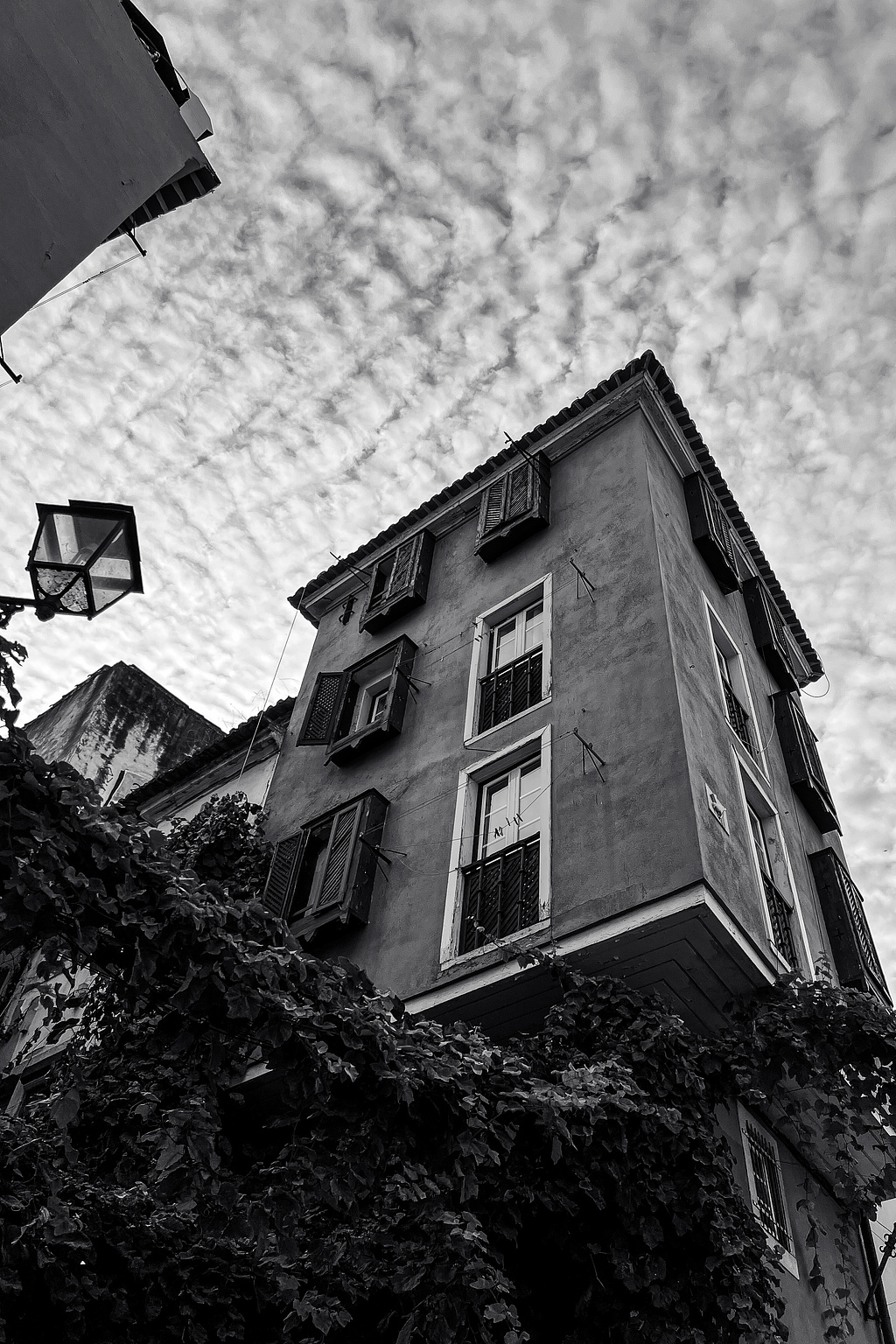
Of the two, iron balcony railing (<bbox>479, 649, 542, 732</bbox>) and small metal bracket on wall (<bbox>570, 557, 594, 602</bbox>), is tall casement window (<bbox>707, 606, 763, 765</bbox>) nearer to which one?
small metal bracket on wall (<bbox>570, 557, 594, 602</bbox>)

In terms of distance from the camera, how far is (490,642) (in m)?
13.1

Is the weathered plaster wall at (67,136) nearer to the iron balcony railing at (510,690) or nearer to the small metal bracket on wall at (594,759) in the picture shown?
the iron balcony railing at (510,690)

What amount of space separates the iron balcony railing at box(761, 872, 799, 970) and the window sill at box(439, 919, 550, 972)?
2623 millimetres

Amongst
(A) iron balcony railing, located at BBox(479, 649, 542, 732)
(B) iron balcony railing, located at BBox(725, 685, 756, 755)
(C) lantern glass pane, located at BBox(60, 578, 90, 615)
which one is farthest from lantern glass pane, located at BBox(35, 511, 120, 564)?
(B) iron balcony railing, located at BBox(725, 685, 756, 755)

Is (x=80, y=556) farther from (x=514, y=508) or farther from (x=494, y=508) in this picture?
(x=494, y=508)

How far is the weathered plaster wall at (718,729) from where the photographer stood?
9.16m

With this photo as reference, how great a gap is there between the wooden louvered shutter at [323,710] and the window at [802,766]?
6.50 meters

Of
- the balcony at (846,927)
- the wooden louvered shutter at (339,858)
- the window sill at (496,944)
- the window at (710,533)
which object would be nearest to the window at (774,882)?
the balcony at (846,927)

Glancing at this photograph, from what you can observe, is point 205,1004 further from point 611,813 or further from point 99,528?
point 611,813

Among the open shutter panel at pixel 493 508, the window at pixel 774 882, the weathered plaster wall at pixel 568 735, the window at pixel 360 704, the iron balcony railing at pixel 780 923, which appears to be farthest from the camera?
the open shutter panel at pixel 493 508

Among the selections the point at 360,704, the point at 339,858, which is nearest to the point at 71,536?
the point at 339,858

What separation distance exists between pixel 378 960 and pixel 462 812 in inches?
73.1

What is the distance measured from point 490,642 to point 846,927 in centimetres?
588

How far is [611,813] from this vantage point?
368 inches
